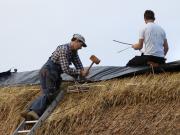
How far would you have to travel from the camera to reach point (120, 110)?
7.54 m

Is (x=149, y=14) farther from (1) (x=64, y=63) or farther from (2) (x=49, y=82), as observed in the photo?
(2) (x=49, y=82)

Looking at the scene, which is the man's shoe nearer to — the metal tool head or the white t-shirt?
the metal tool head

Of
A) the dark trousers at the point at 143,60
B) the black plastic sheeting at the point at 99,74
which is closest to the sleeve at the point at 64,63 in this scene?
the black plastic sheeting at the point at 99,74

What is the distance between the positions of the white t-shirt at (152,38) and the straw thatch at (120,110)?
50cm

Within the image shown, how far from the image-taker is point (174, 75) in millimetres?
7781

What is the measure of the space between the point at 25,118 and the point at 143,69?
5.31 ft

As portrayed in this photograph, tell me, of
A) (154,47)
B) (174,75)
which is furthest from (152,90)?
(154,47)

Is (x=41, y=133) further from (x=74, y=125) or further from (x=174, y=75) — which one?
(x=174, y=75)

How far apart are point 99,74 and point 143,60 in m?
0.71

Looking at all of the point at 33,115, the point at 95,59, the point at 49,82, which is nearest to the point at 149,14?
the point at 95,59

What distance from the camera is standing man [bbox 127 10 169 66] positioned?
27.3 ft

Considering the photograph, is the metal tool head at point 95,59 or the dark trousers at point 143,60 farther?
the dark trousers at point 143,60

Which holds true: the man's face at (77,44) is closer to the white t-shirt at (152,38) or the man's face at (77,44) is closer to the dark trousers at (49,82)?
the dark trousers at (49,82)

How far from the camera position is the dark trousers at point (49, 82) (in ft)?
26.3
